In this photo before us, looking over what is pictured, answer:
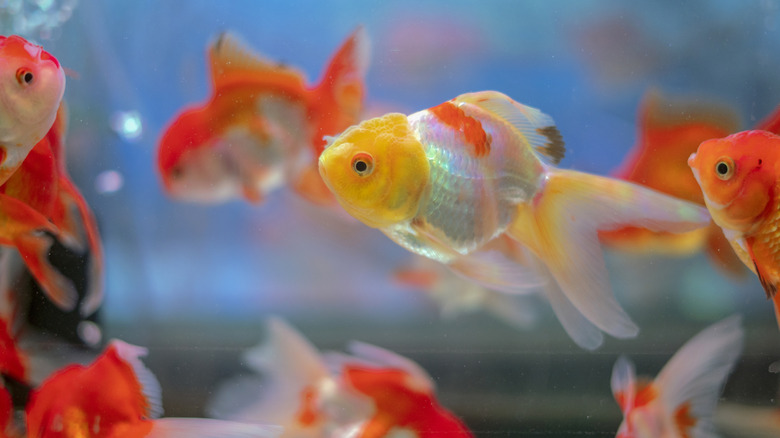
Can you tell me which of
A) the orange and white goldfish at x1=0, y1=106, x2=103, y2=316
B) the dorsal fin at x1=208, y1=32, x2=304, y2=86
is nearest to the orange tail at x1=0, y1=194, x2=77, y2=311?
the orange and white goldfish at x1=0, y1=106, x2=103, y2=316

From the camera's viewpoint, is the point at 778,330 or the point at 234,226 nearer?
the point at 778,330

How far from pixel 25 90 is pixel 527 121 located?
59 cm

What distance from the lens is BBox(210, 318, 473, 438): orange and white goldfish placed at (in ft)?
2.77

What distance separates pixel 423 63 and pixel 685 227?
0.50 meters

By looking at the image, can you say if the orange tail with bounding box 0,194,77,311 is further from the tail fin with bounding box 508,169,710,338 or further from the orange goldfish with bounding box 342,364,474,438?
the tail fin with bounding box 508,169,710,338

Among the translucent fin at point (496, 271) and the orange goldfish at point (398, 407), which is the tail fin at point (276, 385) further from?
the translucent fin at point (496, 271)

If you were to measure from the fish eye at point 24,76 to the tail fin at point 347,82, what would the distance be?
1.34 ft

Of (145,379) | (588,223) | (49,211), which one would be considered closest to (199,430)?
(145,379)

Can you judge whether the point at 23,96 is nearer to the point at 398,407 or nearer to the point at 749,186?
the point at 398,407

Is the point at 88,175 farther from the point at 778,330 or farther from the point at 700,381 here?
the point at 778,330

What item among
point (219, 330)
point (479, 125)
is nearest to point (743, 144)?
point (479, 125)

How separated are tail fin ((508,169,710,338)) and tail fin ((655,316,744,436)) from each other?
0.63ft

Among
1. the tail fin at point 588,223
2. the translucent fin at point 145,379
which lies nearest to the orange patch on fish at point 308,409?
the translucent fin at point 145,379

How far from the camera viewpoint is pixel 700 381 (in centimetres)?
80
